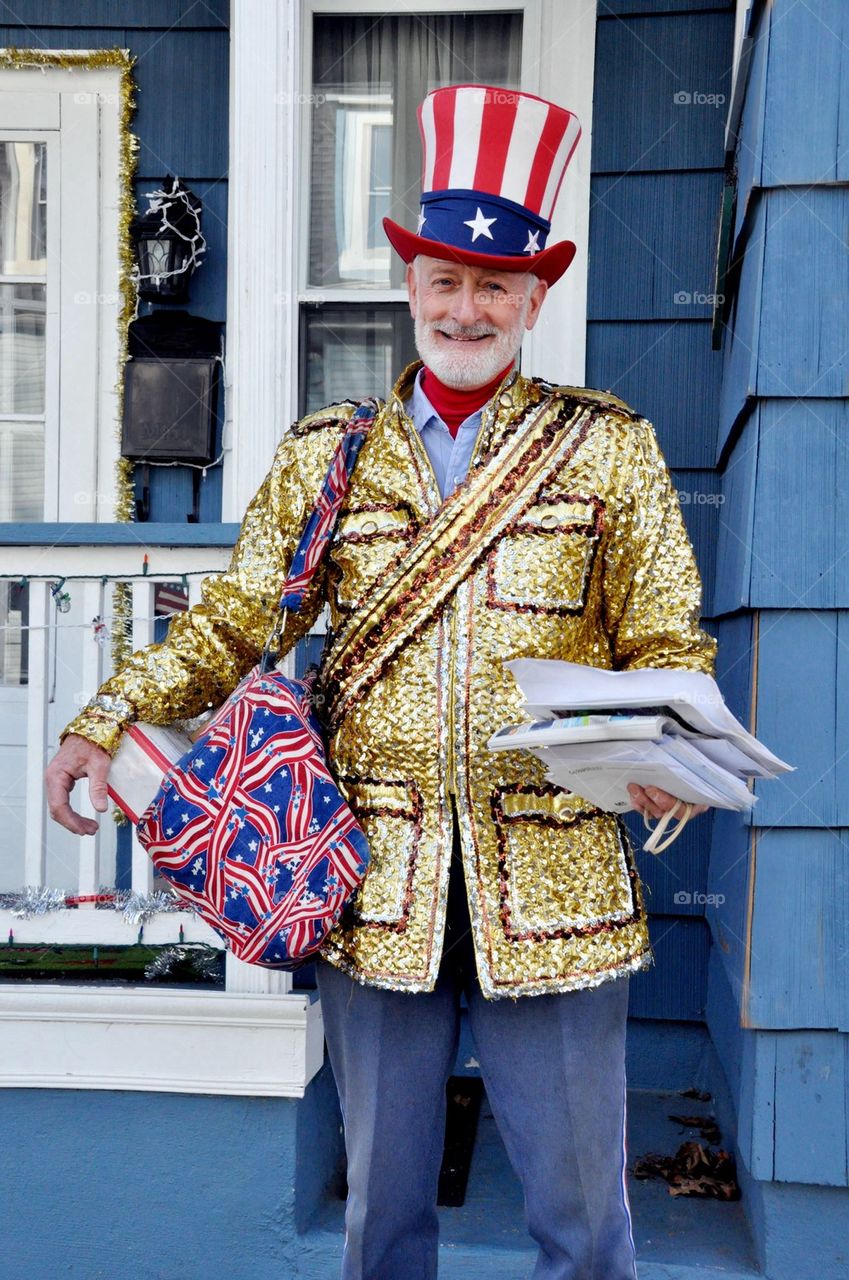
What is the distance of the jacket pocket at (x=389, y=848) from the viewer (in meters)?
1.70

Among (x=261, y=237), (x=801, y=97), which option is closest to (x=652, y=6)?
(x=801, y=97)

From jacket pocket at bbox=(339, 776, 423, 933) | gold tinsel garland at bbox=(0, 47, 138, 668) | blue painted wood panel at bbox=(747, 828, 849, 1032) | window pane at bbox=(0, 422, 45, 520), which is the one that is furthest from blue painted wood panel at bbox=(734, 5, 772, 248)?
window pane at bbox=(0, 422, 45, 520)

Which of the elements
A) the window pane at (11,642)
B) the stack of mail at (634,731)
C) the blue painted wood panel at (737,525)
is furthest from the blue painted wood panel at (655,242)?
the window pane at (11,642)

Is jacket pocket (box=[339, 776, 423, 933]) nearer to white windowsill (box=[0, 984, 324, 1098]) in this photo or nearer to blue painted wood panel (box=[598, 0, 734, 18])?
white windowsill (box=[0, 984, 324, 1098])

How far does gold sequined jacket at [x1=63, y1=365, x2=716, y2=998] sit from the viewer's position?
5.50ft

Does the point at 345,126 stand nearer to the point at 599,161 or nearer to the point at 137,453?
the point at 599,161

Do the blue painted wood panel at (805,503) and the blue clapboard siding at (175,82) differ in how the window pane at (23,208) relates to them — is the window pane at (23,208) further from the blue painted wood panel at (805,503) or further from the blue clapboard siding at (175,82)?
the blue painted wood panel at (805,503)

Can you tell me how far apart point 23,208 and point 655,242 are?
1799 mm

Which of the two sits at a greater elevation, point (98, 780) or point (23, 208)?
point (23, 208)

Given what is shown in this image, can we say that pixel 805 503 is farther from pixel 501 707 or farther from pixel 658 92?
pixel 658 92

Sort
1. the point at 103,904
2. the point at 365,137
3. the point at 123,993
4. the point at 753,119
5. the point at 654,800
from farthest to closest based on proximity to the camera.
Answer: the point at 365,137 → the point at 103,904 → the point at 123,993 → the point at 753,119 → the point at 654,800

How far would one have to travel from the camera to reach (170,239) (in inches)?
132

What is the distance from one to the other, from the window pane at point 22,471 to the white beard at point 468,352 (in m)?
2.17

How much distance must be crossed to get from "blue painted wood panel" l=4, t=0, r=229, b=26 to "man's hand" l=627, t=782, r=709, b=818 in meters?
2.67
